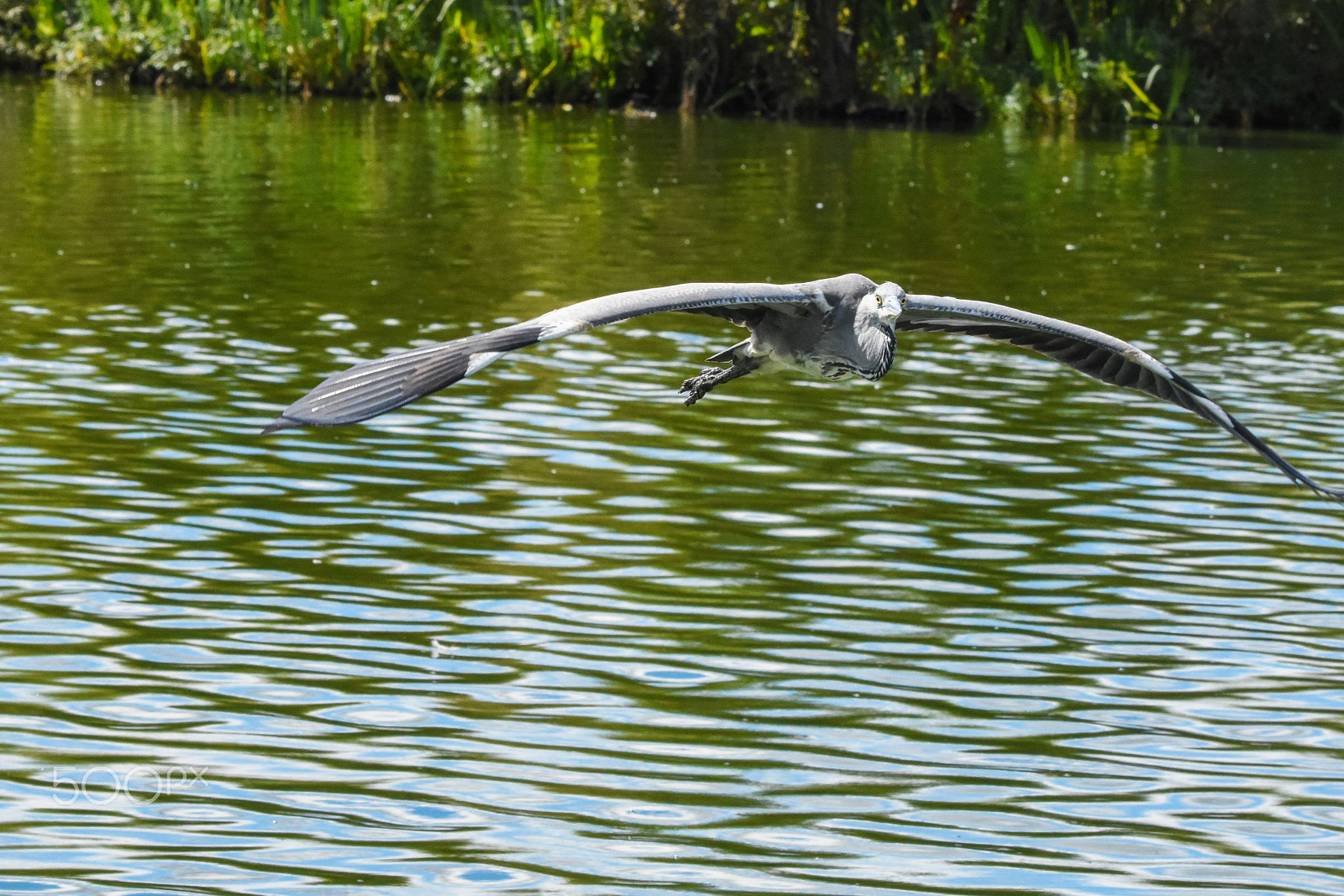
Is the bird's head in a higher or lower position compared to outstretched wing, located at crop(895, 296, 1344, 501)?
higher

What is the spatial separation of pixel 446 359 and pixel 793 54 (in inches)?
1035

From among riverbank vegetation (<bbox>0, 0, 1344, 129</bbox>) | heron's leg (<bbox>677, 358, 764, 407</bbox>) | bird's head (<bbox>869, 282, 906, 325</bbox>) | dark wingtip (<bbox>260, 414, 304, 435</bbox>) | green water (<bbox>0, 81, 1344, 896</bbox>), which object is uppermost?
riverbank vegetation (<bbox>0, 0, 1344, 129</bbox>)

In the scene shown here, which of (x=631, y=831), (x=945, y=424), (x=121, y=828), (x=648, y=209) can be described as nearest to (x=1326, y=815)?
(x=631, y=831)

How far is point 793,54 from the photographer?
100 feet

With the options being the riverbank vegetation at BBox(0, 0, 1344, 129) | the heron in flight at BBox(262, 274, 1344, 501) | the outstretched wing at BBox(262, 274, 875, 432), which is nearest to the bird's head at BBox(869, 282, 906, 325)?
the heron in flight at BBox(262, 274, 1344, 501)

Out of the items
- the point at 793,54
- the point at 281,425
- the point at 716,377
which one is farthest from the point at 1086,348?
the point at 793,54

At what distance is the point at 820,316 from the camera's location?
263 inches

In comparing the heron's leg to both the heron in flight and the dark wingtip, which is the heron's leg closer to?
the heron in flight

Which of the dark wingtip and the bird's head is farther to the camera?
the bird's head

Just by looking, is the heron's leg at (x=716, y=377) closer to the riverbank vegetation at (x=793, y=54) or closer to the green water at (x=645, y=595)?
the green water at (x=645, y=595)

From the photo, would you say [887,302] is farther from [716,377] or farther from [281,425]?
[281,425]

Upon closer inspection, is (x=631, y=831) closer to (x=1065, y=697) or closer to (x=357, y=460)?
(x=1065, y=697)

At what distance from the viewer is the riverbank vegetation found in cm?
2934

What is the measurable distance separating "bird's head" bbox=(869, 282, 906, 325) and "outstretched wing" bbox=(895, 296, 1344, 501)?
2.4 inches
